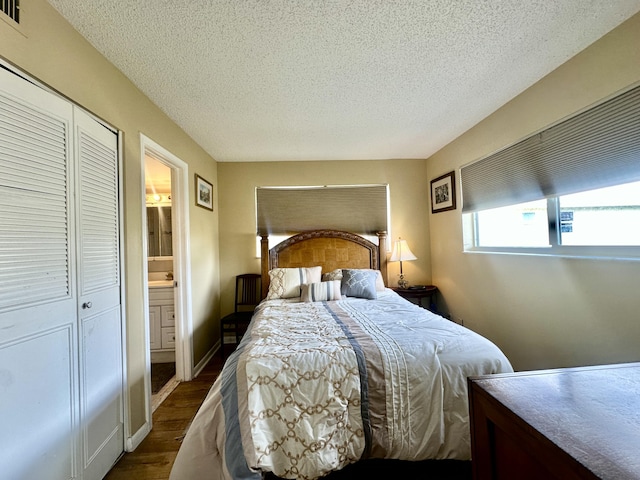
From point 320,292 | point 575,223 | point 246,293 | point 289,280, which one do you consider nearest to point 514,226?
point 575,223

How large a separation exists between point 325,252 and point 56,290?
2657 millimetres

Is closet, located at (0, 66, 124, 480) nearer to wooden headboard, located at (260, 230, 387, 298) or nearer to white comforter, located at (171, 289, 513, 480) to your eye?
white comforter, located at (171, 289, 513, 480)

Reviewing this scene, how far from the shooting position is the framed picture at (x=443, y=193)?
125 inches

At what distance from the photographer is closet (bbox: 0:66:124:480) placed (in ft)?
3.51

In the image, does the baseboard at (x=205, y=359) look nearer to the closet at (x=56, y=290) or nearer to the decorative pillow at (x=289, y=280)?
the decorative pillow at (x=289, y=280)

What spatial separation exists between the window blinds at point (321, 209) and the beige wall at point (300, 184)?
10 centimetres

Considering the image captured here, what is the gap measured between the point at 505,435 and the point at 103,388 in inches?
76.2

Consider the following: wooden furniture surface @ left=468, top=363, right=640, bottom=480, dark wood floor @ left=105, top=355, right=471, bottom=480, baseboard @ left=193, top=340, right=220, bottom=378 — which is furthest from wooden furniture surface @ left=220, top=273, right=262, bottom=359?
wooden furniture surface @ left=468, top=363, right=640, bottom=480

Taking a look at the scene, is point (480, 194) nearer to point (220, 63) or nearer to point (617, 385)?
point (617, 385)

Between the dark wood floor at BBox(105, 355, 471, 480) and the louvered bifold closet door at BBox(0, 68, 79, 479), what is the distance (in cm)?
38

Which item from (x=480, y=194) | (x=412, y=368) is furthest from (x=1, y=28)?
(x=480, y=194)

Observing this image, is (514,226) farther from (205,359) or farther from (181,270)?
(205,359)

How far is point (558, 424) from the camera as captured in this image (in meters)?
0.65

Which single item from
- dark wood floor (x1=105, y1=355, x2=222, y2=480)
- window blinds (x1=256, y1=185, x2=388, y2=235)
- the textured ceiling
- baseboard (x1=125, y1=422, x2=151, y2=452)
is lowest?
dark wood floor (x1=105, y1=355, x2=222, y2=480)
